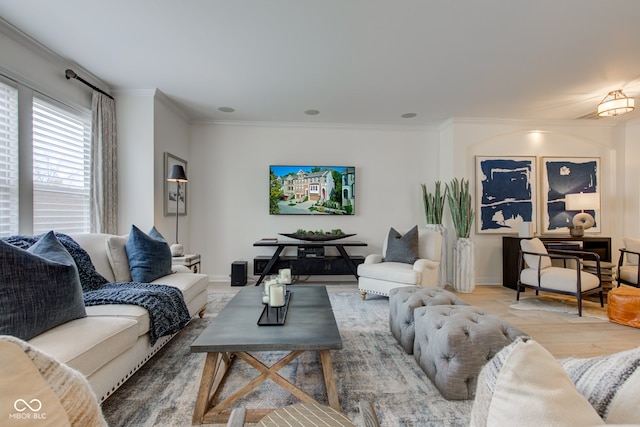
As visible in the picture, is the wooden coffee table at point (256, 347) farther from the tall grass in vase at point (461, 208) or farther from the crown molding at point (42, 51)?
the tall grass in vase at point (461, 208)

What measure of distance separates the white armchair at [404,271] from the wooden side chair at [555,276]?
106cm

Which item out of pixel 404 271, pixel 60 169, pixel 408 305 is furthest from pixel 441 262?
pixel 60 169

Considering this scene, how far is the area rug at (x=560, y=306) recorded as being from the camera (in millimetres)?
3342

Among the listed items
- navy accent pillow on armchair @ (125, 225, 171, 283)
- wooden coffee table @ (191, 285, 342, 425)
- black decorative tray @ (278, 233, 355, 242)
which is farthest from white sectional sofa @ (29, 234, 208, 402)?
black decorative tray @ (278, 233, 355, 242)

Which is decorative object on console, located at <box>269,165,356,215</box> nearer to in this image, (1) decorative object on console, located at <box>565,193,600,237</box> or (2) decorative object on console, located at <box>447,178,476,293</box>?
(2) decorative object on console, located at <box>447,178,476,293</box>

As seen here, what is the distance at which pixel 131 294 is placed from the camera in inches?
85.0

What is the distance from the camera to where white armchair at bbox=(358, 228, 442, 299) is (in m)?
3.51

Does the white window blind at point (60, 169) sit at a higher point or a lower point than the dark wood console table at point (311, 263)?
higher

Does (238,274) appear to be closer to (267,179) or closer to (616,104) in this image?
(267,179)

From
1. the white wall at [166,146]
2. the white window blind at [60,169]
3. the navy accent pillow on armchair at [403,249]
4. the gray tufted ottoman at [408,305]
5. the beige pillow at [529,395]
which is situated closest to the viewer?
the beige pillow at [529,395]

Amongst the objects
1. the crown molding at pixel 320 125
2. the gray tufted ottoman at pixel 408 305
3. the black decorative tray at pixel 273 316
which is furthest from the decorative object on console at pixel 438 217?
the black decorative tray at pixel 273 316

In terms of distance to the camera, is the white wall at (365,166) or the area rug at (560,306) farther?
the white wall at (365,166)

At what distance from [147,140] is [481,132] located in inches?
191
